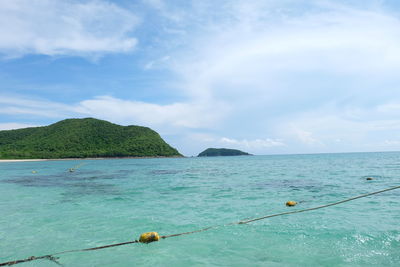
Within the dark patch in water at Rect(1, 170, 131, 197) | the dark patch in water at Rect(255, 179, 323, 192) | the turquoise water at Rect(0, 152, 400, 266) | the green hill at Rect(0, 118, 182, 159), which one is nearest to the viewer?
the turquoise water at Rect(0, 152, 400, 266)

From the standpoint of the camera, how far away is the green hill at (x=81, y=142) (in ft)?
473

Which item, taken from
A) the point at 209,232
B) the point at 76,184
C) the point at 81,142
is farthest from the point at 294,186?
the point at 81,142

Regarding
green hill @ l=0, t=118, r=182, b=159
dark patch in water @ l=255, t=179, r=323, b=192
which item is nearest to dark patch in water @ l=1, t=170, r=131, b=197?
dark patch in water @ l=255, t=179, r=323, b=192

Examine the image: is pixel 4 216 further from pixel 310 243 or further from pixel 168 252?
pixel 310 243

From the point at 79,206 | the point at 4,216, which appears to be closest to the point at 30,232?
the point at 4,216

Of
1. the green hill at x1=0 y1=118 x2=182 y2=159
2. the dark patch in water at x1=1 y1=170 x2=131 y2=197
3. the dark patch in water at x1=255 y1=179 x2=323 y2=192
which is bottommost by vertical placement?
the dark patch in water at x1=1 y1=170 x2=131 y2=197

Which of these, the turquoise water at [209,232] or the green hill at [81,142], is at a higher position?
the green hill at [81,142]

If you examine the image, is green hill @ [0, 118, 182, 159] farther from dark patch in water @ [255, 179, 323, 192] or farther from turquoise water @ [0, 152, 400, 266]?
turquoise water @ [0, 152, 400, 266]

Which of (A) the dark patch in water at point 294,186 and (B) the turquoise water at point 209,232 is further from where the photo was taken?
(A) the dark patch in water at point 294,186

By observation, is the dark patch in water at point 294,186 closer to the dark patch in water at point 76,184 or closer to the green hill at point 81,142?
the dark patch in water at point 76,184

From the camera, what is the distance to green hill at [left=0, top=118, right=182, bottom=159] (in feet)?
473

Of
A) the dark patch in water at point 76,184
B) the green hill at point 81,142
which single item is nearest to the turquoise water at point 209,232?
the dark patch in water at point 76,184

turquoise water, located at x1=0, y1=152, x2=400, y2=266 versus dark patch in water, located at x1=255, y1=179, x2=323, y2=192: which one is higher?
dark patch in water, located at x1=255, y1=179, x2=323, y2=192

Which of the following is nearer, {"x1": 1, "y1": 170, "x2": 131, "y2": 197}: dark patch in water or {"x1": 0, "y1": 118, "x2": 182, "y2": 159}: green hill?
{"x1": 1, "y1": 170, "x2": 131, "y2": 197}: dark patch in water
